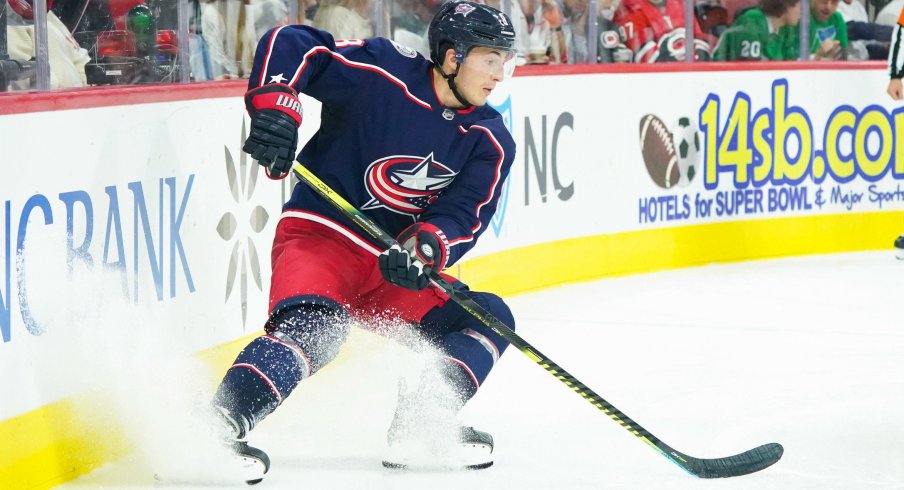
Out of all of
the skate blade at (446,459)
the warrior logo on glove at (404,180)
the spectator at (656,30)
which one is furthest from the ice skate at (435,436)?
the spectator at (656,30)

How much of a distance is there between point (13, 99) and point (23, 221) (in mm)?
254

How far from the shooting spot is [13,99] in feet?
9.97

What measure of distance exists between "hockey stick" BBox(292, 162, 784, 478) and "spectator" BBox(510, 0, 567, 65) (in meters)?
3.03

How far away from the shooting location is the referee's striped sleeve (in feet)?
23.3

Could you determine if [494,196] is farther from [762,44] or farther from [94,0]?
[762,44]

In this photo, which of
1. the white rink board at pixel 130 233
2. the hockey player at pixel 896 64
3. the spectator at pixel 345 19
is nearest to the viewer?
the white rink board at pixel 130 233

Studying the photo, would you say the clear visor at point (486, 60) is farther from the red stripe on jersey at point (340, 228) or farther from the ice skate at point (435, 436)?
the ice skate at point (435, 436)

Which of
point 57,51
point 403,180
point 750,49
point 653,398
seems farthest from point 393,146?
point 750,49

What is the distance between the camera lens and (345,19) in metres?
5.15

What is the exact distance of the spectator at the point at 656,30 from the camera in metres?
6.77

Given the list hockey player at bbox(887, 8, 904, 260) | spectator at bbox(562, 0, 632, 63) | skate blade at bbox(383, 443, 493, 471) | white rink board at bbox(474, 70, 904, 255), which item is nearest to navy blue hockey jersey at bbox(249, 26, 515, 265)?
skate blade at bbox(383, 443, 493, 471)

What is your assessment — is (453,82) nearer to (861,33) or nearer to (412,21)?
(412,21)

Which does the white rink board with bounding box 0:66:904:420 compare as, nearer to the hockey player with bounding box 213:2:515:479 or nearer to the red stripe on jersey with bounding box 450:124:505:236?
the hockey player with bounding box 213:2:515:479

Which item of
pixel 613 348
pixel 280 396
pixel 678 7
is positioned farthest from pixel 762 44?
pixel 280 396
